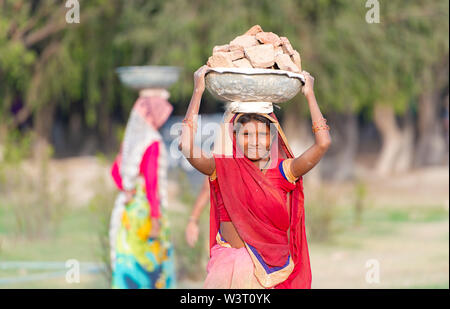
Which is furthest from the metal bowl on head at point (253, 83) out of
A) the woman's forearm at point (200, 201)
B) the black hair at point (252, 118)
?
the woman's forearm at point (200, 201)

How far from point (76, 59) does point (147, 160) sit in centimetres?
1191

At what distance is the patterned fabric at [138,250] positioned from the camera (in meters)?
7.33

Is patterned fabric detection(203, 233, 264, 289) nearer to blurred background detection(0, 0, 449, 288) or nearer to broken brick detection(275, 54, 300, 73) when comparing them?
broken brick detection(275, 54, 300, 73)

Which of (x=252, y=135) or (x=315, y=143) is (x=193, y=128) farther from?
(x=315, y=143)

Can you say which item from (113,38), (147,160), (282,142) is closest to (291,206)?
(282,142)

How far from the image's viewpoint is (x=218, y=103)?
66.0 ft

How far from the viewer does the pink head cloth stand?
757 cm

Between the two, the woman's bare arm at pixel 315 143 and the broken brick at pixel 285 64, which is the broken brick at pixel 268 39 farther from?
the woman's bare arm at pixel 315 143

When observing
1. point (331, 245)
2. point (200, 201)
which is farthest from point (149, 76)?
point (331, 245)

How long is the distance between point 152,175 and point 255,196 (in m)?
2.74

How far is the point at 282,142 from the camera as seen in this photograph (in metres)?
4.92

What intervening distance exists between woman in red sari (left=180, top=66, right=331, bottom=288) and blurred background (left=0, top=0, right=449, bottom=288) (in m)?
6.18

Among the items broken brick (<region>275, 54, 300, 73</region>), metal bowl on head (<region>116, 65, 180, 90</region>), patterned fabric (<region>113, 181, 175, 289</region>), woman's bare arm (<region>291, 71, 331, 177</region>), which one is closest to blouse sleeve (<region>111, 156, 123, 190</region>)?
patterned fabric (<region>113, 181, 175, 289</region>)

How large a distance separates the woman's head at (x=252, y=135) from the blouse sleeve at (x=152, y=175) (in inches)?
102
